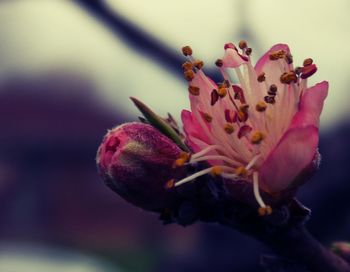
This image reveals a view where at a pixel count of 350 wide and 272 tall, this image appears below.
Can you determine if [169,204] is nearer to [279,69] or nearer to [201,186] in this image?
[201,186]

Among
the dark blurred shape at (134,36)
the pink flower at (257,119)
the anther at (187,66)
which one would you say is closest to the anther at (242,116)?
the pink flower at (257,119)

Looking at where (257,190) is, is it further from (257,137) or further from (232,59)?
(232,59)

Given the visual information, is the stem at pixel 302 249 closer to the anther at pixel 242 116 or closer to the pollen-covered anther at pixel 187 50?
the anther at pixel 242 116

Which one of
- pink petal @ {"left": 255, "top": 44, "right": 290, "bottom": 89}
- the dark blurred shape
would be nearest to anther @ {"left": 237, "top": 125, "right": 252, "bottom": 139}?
pink petal @ {"left": 255, "top": 44, "right": 290, "bottom": 89}

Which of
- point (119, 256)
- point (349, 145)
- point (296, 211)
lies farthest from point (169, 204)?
point (119, 256)

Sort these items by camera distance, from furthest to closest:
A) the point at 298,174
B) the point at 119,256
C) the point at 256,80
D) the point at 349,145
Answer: the point at 119,256
the point at 349,145
the point at 256,80
the point at 298,174

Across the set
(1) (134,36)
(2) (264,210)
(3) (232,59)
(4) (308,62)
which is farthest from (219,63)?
(1) (134,36)

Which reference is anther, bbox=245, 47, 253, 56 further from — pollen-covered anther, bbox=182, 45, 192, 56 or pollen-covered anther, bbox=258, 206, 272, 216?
pollen-covered anther, bbox=258, 206, 272, 216

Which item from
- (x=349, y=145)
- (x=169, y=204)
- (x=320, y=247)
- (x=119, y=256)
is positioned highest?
(x=169, y=204)
